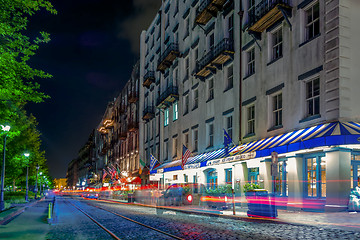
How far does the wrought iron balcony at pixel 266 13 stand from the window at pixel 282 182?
27.5 feet

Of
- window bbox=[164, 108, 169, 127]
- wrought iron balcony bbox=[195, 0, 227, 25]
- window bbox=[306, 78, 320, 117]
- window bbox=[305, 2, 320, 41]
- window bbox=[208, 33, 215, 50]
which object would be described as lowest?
window bbox=[306, 78, 320, 117]

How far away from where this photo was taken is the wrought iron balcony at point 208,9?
31.6m

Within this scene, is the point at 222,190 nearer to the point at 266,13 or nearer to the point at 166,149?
the point at 266,13

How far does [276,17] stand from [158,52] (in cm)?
3065

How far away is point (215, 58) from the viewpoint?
30812 mm

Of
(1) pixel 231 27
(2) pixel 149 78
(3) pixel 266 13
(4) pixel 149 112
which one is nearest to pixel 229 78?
(1) pixel 231 27

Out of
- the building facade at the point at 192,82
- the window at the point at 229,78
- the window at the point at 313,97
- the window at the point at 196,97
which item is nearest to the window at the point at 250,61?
the building facade at the point at 192,82

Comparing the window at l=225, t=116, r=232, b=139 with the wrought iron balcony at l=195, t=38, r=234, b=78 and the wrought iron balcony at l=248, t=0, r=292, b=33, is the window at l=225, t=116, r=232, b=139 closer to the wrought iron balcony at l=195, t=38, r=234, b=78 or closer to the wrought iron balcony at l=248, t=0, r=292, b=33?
the wrought iron balcony at l=195, t=38, r=234, b=78

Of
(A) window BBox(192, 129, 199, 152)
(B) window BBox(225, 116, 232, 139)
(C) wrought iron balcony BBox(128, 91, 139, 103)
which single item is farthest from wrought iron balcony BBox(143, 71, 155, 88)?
(B) window BBox(225, 116, 232, 139)

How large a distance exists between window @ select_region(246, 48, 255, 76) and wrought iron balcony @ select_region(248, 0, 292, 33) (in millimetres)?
2200

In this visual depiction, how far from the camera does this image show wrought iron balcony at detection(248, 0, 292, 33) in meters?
22.0

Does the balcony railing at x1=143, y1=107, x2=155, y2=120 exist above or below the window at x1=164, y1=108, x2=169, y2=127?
above

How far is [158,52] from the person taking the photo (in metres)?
52.5

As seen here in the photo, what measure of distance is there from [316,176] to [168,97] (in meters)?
25.2
